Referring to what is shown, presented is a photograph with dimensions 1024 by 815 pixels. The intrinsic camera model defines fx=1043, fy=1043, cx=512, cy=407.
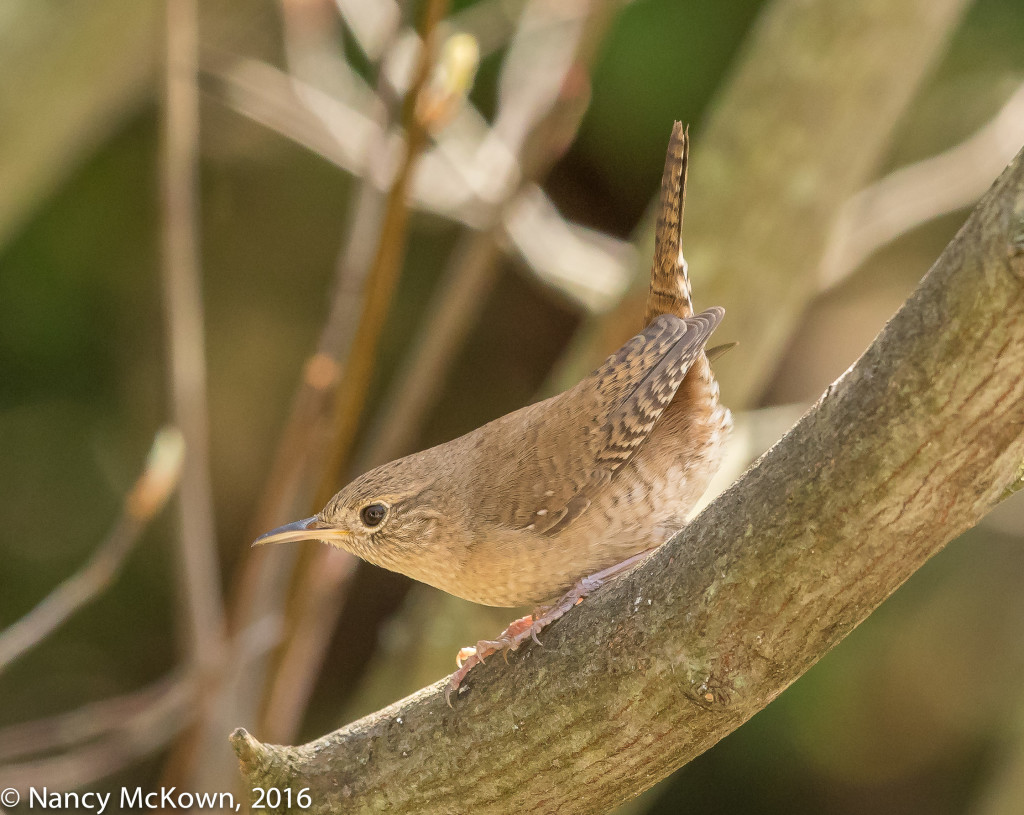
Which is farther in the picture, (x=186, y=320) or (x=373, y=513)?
(x=186, y=320)

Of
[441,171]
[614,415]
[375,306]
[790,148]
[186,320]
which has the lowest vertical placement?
[614,415]

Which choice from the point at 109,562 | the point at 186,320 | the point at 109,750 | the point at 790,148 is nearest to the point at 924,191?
the point at 790,148

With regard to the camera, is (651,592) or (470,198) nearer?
(651,592)

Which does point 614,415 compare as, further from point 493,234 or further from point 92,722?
point 92,722

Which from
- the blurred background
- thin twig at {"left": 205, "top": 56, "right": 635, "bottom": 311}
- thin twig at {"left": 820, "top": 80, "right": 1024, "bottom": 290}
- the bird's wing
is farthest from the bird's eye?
thin twig at {"left": 820, "top": 80, "right": 1024, "bottom": 290}

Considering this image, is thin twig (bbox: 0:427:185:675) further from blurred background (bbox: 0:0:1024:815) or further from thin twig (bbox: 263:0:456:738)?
thin twig (bbox: 263:0:456:738)

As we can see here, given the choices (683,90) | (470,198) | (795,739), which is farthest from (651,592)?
(683,90)

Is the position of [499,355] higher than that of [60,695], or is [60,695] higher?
[499,355]

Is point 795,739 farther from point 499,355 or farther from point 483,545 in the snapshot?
point 483,545
